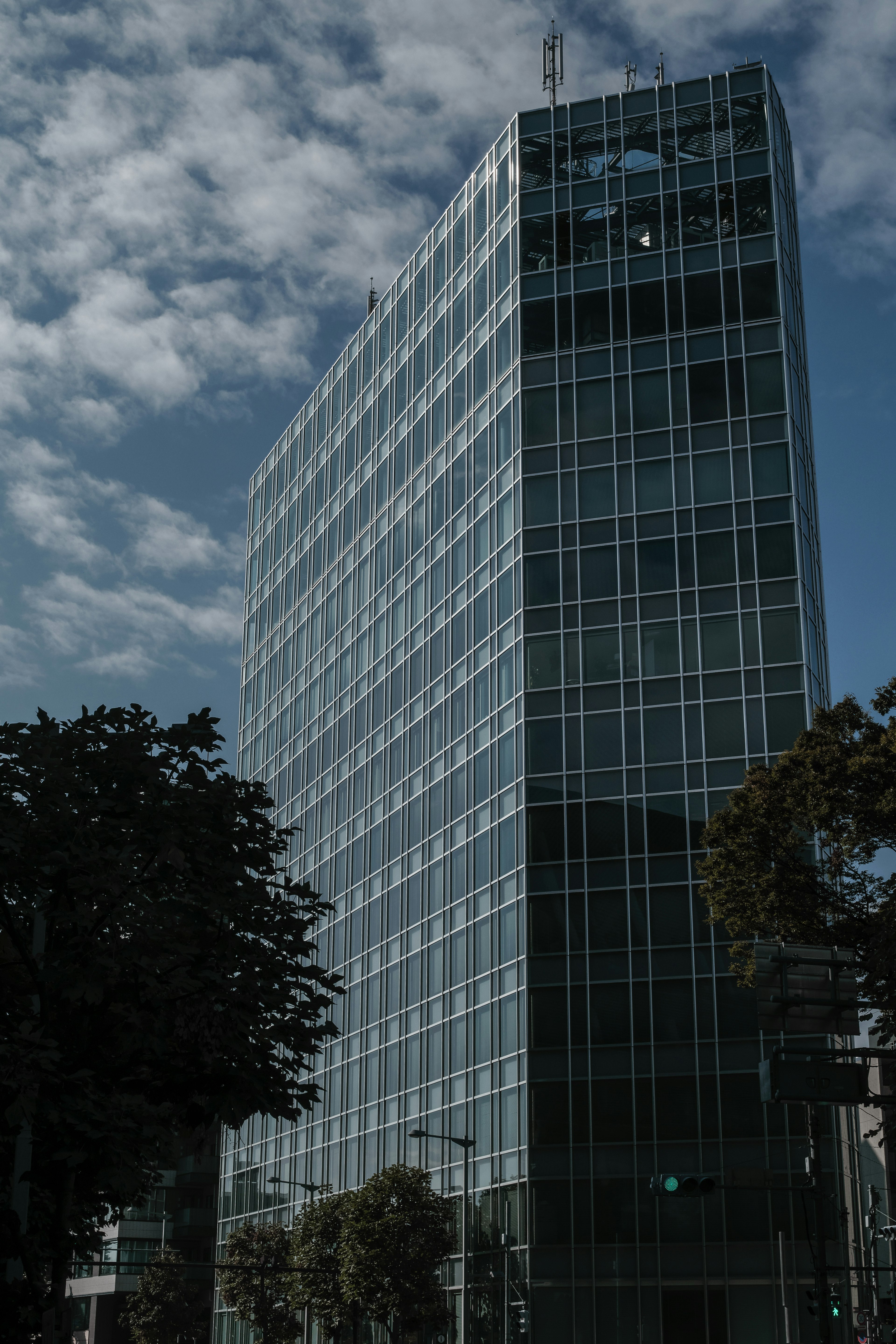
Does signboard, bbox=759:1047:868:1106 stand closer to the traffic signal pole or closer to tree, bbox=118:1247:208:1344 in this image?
the traffic signal pole

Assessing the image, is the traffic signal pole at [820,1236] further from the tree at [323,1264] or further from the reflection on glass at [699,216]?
the reflection on glass at [699,216]

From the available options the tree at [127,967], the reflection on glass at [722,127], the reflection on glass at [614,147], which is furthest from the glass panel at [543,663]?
the tree at [127,967]

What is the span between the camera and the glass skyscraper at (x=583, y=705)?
5116 centimetres

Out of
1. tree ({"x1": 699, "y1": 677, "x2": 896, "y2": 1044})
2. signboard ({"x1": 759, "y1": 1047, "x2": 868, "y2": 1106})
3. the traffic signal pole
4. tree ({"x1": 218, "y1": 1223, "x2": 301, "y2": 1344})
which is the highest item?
tree ({"x1": 699, "y1": 677, "x2": 896, "y2": 1044})

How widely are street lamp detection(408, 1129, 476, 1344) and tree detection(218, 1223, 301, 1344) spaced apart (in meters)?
13.2

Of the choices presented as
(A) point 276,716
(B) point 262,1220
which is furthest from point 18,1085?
A: (A) point 276,716

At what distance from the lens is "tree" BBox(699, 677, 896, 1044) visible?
101ft

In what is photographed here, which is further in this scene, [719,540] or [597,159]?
[597,159]

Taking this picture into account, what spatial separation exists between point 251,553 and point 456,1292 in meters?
56.5

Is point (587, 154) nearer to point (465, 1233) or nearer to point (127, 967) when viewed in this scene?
point (465, 1233)

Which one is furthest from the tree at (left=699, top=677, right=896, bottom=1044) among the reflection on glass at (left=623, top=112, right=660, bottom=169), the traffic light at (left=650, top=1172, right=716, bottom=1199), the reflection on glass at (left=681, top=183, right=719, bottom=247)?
the reflection on glass at (left=623, top=112, right=660, bottom=169)

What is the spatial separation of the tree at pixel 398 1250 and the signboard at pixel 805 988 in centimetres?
3423

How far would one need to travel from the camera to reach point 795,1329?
4731 cm

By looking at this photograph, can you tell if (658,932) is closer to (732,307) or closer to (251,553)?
(732,307)
